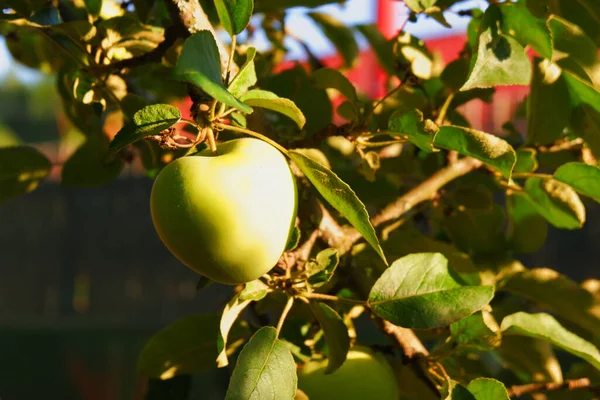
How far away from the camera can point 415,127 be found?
515 mm

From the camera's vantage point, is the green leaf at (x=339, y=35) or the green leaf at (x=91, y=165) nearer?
the green leaf at (x=91, y=165)

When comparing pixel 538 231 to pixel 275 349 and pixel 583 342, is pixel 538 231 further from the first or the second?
pixel 275 349

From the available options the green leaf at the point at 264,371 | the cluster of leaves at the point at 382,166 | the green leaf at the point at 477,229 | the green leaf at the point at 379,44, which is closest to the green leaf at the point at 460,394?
the cluster of leaves at the point at 382,166

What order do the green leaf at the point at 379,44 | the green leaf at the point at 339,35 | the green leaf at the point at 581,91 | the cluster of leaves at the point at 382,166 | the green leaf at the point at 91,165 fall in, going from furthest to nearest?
the green leaf at the point at 339,35, the green leaf at the point at 379,44, the green leaf at the point at 91,165, the green leaf at the point at 581,91, the cluster of leaves at the point at 382,166

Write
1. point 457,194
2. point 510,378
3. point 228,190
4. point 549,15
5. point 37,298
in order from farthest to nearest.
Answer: point 37,298, point 510,378, point 457,194, point 549,15, point 228,190

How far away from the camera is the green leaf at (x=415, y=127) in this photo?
0.51 meters

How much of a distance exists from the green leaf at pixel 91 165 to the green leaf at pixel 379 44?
311mm

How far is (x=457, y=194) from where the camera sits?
0.68 m

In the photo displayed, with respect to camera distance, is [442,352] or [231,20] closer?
[231,20]

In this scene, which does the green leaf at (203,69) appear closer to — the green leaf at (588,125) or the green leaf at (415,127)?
the green leaf at (415,127)

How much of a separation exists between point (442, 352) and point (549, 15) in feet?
0.92

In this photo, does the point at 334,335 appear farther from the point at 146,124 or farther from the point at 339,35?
the point at 339,35

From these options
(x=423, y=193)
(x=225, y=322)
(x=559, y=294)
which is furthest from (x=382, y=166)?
(x=225, y=322)

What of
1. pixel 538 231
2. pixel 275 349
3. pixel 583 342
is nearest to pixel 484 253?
pixel 538 231
